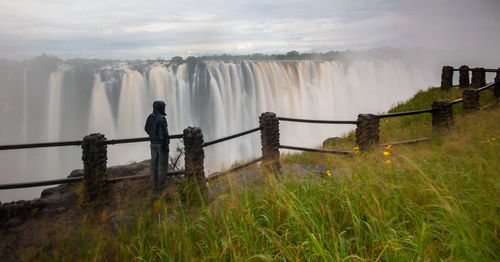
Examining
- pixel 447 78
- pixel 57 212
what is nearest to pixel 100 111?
pixel 57 212

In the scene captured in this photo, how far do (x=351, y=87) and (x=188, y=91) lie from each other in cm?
1850

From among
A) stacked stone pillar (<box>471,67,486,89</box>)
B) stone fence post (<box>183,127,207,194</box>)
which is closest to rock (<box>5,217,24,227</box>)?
stone fence post (<box>183,127,207,194</box>)

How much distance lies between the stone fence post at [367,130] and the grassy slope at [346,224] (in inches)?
110

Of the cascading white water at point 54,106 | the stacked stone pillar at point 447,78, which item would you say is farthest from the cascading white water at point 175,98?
the stacked stone pillar at point 447,78

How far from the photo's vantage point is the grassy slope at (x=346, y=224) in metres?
2.56

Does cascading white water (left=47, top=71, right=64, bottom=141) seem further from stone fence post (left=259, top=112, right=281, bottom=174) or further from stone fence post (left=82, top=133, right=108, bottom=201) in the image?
stone fence post (left=259, top=112, right=281, bottom=174)

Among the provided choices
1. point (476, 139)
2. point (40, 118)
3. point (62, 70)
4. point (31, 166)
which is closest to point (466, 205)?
point (476, 139)

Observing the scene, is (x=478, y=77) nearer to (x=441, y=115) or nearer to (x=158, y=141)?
(x=441, y=115)

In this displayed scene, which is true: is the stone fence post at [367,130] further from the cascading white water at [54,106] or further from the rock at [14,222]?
the cascading white water at [54,106]

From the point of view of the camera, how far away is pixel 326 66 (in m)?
32.0

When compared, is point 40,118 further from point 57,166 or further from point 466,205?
point 466,205

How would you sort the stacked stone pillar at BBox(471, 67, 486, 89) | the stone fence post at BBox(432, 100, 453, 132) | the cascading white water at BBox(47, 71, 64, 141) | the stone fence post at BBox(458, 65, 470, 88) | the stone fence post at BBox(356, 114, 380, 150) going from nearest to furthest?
1. the stone fence post at BBox(356, 114, 380, 150)
2. the stone fence post at BBox(432, 100, 453, 132)
3. the stacked stone pillar at BBox(471, 67, 486, 89)
4. the stone fence post at BBox(458, 65, 470, 88)
5. the cascading white water at BBox(47, 71, 64, 141)

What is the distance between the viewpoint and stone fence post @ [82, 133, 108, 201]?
620 centimetres

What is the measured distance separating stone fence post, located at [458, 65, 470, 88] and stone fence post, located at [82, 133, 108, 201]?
19039mm
